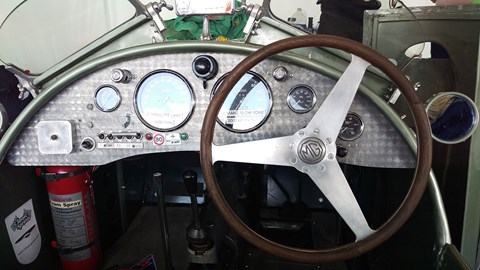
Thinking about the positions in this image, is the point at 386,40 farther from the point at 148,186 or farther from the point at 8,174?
the point at 148,186

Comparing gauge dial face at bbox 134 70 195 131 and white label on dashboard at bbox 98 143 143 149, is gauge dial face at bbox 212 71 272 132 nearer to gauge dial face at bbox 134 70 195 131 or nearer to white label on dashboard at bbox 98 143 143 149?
gauge dial face at bbox 134 70 195 131

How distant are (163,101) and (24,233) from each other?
39.1 inches

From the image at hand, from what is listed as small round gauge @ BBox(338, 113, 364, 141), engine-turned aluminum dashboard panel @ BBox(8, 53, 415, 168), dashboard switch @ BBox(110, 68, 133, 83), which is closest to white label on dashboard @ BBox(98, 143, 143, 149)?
engine-turned aluminum dashboard panel @ BBox(8, 53, 415, 168)

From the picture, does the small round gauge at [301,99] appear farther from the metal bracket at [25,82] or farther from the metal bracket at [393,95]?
the metal bracket at [25,82]

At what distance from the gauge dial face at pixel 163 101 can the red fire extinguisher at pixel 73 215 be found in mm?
634

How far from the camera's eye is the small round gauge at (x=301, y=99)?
1251 mm

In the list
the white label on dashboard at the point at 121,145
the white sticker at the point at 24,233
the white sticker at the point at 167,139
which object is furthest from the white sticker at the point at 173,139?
the white sticker at the point at 24,233

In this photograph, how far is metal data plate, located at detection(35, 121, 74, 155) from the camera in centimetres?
136

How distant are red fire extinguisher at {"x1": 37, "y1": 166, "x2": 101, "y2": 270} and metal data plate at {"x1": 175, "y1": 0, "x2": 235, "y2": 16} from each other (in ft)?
3.20

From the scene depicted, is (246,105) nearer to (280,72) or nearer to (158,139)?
(280,72)

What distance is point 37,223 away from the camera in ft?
5.79

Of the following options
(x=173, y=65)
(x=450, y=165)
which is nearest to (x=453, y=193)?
(x=450, y=165)

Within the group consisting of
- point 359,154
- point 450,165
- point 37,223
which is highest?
point 359,154

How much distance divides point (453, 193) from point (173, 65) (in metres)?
1.24
